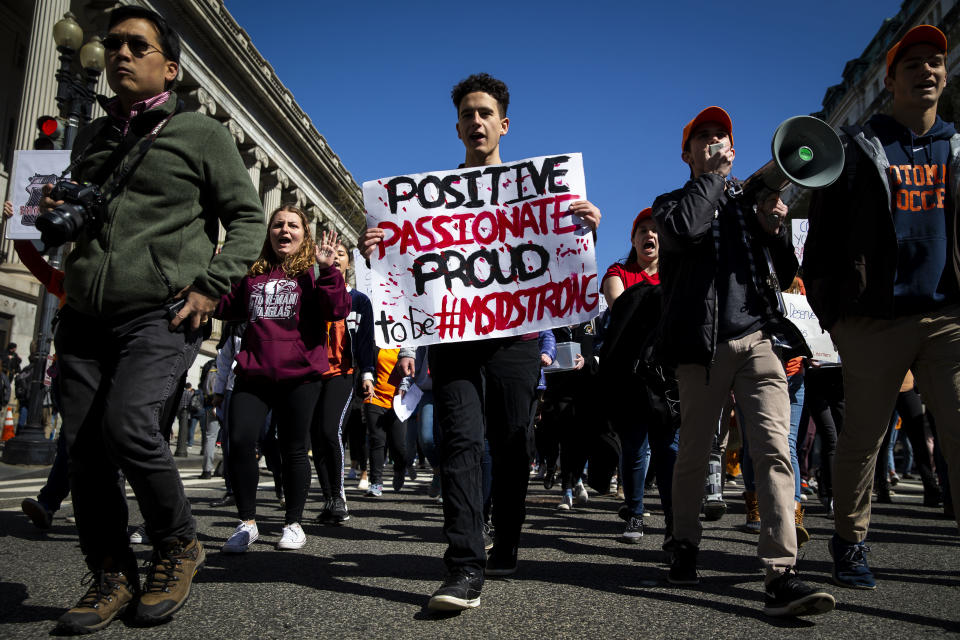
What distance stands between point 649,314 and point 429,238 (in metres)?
1.66

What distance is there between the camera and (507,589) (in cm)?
311

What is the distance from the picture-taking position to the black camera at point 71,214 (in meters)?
2.39

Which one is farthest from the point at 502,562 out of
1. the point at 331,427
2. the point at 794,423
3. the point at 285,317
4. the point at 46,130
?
the point at 46,130

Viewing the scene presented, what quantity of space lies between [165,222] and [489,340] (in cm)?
142

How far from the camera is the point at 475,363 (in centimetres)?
331

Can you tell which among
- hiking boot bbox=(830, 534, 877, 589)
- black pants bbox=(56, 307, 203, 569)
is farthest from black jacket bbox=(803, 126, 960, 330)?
black pants bbox=(56, 307, 203, 569)

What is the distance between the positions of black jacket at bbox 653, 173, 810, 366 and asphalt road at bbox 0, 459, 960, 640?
103cm

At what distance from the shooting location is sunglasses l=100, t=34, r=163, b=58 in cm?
278

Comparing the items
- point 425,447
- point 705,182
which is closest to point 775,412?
point 705,182

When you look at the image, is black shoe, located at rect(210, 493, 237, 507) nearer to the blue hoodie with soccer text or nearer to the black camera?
the black camera

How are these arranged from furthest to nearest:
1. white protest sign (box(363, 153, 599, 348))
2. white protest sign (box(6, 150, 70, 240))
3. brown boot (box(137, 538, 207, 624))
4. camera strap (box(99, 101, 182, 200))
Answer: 1. white protest sign (box(6, 150, 70, 240))
2. white protest sign (box(363, 153, 599, 348))
3. camera strap (box(99, 101, 182, 200))
4. brown boot (box(137, 538, 207, 624))

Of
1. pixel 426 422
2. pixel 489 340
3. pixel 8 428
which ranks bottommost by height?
pixel 426 422

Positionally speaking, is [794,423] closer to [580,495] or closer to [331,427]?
[580,495]

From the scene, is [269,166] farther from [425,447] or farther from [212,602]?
[212,602]
